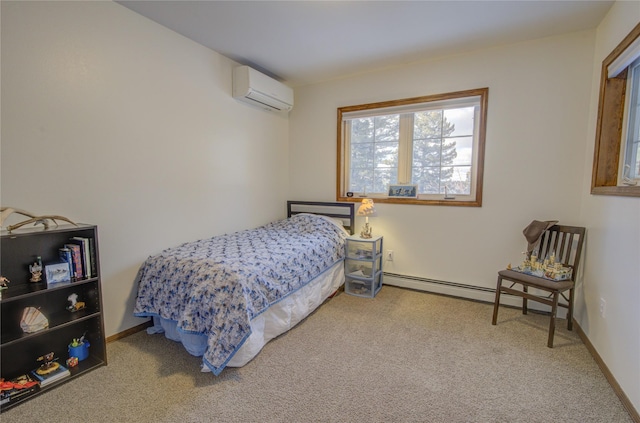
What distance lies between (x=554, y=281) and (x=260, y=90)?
315cm

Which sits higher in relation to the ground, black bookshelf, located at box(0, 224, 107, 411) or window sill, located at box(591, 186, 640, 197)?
window sill, located at box(591, 186, 640, 197)

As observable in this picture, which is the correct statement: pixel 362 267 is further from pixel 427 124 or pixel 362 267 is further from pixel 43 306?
pixel 43 306

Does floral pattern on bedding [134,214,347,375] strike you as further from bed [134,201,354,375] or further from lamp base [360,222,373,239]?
lamp base [360,222,373,239]

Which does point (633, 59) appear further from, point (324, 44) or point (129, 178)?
point (129, 178)

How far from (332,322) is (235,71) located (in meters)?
2.66

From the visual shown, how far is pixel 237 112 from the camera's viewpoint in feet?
10.5

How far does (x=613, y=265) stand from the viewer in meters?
1.87

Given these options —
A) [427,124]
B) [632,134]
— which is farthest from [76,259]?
[632,134]

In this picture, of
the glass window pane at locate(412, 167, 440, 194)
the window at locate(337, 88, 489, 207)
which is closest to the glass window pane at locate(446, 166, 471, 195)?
the window at locate(337, 88, 489, 207)

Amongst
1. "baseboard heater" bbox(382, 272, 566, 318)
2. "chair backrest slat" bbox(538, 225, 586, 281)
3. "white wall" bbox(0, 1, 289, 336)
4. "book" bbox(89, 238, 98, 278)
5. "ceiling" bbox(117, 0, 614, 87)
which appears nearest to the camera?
"white wall" bbox(0, 1, 289, 336)

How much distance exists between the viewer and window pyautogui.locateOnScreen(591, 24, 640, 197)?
193cm

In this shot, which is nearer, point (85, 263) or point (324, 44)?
point (85, 263)

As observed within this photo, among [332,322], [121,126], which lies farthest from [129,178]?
[332,322]

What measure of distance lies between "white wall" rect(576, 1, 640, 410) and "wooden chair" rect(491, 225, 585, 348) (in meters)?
0.08
